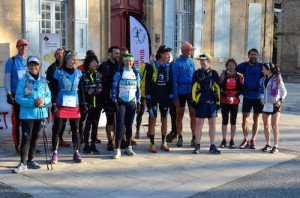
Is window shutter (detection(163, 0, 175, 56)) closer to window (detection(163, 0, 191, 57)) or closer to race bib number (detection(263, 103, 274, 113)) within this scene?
window (detection(163, 0, 191, 57))

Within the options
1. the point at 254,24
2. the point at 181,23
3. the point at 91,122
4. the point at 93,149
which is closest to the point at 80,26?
the point at 181,23

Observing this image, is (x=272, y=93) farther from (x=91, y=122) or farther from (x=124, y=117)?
(x=91, y=122)

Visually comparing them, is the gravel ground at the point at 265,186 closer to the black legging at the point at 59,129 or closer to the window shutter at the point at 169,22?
the black legging at the point at 59,129

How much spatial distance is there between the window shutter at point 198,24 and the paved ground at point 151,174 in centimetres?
857

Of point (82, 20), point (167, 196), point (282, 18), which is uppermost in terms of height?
point (282, 18)

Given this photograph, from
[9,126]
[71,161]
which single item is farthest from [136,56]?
[71,161]

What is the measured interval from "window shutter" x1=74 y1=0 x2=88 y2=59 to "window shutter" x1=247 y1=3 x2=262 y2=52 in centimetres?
897

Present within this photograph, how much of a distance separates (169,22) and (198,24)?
68.9 inches

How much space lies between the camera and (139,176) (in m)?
6.13

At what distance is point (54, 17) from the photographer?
12062 millimetres

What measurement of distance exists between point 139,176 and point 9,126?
129 inches

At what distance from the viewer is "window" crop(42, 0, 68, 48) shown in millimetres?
11859

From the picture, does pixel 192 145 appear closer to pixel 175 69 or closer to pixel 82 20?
pixel 175 69

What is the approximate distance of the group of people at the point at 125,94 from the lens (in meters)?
6.38
